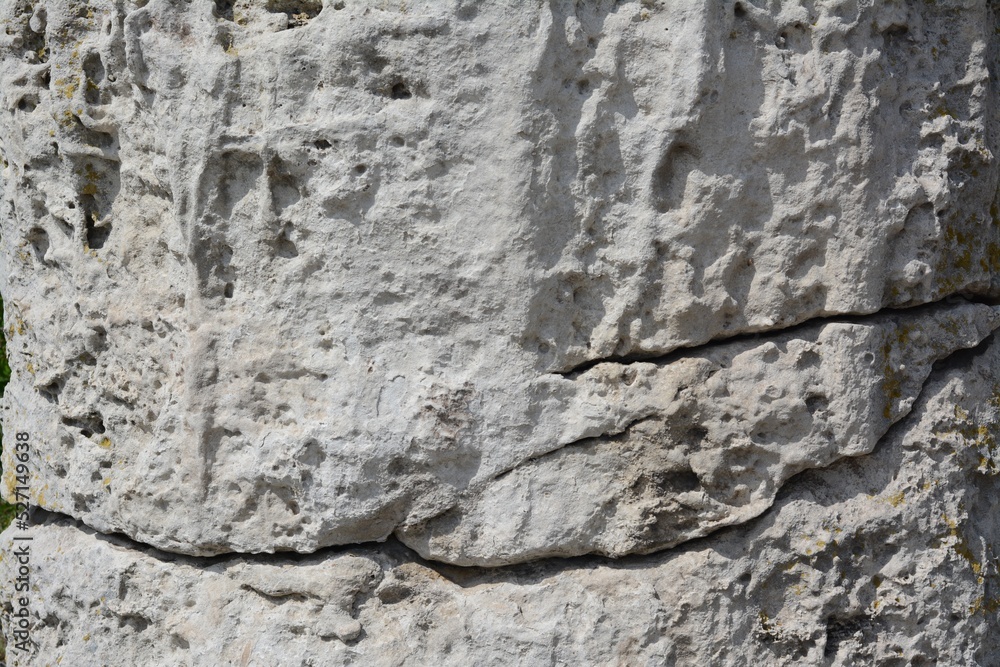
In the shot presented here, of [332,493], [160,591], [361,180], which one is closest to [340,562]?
[332,493]

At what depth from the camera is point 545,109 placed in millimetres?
2006

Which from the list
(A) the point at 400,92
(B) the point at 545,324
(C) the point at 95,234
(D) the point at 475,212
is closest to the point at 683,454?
(B) the point at 545,324

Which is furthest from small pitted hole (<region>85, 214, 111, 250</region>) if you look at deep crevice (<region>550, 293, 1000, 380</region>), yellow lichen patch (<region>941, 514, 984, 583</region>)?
yellow lichen patch (<region>941, 514, 984, 583</region>)

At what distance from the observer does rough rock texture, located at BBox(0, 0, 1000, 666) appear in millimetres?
2031

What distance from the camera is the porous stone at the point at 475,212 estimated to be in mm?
2018

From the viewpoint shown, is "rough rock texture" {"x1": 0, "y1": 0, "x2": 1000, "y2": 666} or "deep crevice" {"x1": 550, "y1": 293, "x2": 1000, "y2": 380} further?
"deep crevice" {"x1": 550, "y1": 293, "x2": 1000, "y2": 380}

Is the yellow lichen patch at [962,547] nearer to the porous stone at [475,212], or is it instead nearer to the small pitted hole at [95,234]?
the porous stone at [475,212]

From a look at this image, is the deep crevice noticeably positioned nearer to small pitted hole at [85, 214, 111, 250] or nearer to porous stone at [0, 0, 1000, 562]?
porous stone at [0, 0, 1000, 562]

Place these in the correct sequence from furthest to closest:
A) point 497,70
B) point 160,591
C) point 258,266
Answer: point 160,591
point 258,266
point 497,70

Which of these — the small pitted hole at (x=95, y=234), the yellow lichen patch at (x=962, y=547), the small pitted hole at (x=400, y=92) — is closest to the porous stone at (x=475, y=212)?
the small pitted hole at (x=400, y=92)

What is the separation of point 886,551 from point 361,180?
53.9 inches

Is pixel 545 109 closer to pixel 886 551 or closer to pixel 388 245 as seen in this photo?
pixel 388 245

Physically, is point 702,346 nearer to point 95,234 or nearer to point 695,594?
point 695,594

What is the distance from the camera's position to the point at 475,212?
6.64 ft
